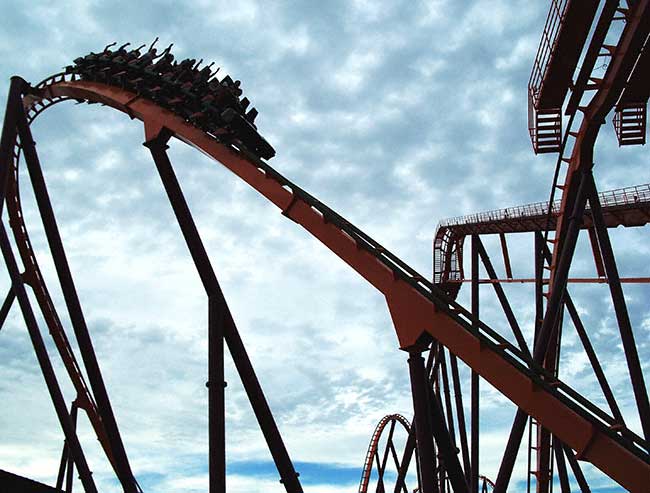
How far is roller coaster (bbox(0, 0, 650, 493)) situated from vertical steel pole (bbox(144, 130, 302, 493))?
2 cm

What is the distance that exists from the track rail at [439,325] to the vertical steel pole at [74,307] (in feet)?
6.91

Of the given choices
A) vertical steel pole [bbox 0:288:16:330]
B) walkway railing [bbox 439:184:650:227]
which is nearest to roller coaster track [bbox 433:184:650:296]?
walkway railing [bbox 439:184:650:227]

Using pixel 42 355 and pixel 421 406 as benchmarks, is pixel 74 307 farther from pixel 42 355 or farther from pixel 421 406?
pixel 421 406

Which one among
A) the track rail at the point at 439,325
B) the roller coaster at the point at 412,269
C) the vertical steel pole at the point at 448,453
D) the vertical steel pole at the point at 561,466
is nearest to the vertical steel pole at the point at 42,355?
the roller coaster at the point at 412,269

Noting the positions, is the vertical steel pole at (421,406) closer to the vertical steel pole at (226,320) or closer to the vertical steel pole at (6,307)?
the vertical steel pole at (226,320)

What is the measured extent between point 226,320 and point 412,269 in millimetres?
3156

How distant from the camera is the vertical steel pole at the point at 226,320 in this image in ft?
27.2

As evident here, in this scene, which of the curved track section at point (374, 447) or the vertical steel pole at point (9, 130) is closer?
the vertical steel pole at point (9, 130)

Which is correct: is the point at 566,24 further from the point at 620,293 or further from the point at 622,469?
the point at 622,469

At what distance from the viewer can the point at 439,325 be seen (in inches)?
236

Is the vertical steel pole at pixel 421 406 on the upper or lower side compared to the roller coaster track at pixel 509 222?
lower

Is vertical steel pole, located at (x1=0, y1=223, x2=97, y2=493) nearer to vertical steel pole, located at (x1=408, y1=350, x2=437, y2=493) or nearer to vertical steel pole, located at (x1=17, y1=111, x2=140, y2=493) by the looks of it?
vertical steel pole, located at (x1=17, y1=111, x2=140, y2=493)

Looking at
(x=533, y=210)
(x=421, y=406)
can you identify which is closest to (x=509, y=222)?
(x=533, y=210)

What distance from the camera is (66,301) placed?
9.66m
